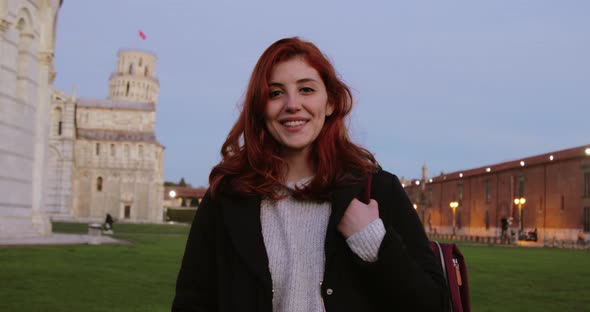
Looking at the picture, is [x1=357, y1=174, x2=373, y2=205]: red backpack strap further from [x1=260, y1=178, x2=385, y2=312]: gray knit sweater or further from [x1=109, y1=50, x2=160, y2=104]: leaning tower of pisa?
[x1=109, y1=50, x2=160, y2=104]: leaning tower of pisa

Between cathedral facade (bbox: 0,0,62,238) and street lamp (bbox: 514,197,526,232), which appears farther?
street lamp (bbox: 514,197,526,232)

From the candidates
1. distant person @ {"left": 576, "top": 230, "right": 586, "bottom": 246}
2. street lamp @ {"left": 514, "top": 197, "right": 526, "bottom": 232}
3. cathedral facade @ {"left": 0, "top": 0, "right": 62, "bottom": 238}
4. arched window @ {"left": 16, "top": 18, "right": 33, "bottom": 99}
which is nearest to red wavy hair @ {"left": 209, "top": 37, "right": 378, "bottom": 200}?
cathedral facade @ {"left": 0, "top": 0, "right": 62, "bottom": 238}

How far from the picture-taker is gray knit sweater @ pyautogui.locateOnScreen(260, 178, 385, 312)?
2662 mm

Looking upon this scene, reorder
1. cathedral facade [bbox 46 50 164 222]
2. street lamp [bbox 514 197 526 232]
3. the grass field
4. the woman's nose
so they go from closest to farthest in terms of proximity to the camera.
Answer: the woman's nose, the grass field, street lamp [bbox 514 197 526 232], cathedral facade [bbox 46 50 164 222]

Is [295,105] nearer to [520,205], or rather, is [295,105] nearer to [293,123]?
[293,123]

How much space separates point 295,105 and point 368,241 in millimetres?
676

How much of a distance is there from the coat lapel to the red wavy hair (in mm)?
54

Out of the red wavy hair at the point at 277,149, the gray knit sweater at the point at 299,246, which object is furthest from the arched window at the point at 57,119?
the gray knit sweater at the point at 299,246

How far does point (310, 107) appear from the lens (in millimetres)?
2990

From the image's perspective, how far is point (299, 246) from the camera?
2.82 m

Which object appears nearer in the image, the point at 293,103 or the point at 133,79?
the point at 293,103

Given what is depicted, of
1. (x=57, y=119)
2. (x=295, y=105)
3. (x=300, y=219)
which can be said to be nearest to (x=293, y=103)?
(x=295, y=105)

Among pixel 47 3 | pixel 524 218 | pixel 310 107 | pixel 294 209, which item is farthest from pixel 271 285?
pixel 524 218

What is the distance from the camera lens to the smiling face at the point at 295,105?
9.77ft
